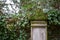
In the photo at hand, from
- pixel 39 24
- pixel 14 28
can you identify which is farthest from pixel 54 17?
pixel 14 28

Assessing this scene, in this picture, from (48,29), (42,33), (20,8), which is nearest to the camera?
(42,33)

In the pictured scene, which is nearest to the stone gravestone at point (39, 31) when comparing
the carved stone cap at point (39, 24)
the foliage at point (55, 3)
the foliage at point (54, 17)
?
the carved stone cap at point (39, 24)

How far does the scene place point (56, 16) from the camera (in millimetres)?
4273

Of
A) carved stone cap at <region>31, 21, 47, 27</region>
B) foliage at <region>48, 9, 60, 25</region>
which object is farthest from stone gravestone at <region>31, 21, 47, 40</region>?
foliage at <region>48, 9, 60, 25</region>

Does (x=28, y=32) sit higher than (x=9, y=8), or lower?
lower

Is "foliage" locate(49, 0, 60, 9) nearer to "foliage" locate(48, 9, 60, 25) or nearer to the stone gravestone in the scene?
"foliage" locate(48, 9, 60, 25)

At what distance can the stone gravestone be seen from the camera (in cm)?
411

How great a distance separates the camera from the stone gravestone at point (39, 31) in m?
4.11

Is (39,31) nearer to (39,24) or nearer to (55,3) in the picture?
(39,24)

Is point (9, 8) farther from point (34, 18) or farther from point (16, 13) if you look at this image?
point (34, 18)

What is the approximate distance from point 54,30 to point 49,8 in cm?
56

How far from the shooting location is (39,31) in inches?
162

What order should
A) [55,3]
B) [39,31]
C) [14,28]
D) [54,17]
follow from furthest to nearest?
[55,3]
[14,28]
[54,17]
[39,31]

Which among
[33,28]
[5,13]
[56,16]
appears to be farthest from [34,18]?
[5,13]
